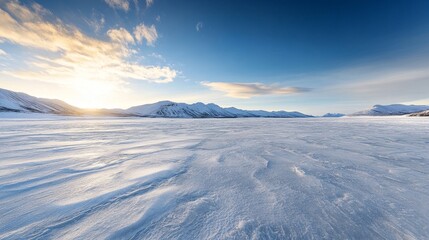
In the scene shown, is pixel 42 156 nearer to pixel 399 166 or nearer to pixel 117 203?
pixel 117 203

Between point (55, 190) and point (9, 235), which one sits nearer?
point (9, 235)

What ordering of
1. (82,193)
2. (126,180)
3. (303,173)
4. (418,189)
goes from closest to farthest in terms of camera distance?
(82,193) < (418,189) < (126,180) < (303,173)

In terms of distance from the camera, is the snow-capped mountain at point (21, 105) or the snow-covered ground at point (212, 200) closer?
the snow-covered ground at point (212, 200)

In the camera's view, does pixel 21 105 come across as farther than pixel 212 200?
Yes

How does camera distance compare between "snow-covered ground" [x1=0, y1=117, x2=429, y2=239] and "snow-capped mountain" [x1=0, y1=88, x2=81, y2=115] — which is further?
"snow-capped mountain" [x1=0, y1=88, x2=81, y2=115]

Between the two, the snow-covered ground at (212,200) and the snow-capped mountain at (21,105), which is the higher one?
the snow-capped mountain at (21,105)

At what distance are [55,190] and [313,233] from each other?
137 inches

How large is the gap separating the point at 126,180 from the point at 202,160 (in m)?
1.89

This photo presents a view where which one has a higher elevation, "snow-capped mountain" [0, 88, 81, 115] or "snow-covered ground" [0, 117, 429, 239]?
"snow-capped mountain" [0, 88, 81, 115]

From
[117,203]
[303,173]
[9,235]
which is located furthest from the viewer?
[303,173]

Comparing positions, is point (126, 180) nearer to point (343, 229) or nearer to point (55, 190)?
point (55, 190)

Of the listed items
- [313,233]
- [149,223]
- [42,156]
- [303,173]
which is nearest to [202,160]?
[303,173]

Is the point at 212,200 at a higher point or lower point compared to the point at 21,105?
lower

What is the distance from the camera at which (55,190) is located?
276 centimetres
